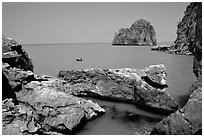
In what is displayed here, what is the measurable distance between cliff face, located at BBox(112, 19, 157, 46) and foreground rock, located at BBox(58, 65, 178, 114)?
143 meters

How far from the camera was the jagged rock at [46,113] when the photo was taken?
29.2ft

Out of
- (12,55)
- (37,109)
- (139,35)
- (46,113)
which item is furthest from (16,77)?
(139,35)

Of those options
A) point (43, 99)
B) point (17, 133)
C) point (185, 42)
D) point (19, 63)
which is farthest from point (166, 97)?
point (185, 42)

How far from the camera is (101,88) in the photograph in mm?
14938

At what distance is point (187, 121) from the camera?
7.76 metres

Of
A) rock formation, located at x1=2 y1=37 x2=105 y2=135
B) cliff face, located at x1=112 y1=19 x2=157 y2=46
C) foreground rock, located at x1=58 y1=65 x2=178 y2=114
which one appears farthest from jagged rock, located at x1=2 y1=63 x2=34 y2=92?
cliff face, located at x1=112 y1=19 x2=157 y2=46

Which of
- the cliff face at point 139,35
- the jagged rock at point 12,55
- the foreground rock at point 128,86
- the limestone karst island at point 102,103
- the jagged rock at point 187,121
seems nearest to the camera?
the jagged rock at point 187,121

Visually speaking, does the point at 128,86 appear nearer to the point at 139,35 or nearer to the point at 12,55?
the point at 12,55

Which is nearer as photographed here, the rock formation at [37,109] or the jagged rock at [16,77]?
the rock formation at [37,109]

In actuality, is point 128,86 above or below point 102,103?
above

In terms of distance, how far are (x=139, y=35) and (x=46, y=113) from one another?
151906 mm

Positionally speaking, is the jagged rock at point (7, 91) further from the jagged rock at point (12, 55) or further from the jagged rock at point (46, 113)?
the jagged rock at point (12, 55)

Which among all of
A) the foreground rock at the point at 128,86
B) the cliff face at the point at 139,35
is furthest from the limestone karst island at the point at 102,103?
the cliff face at the point at 139,35

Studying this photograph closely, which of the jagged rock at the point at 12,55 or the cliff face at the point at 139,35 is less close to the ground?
the cliff face at the point at 139,35
